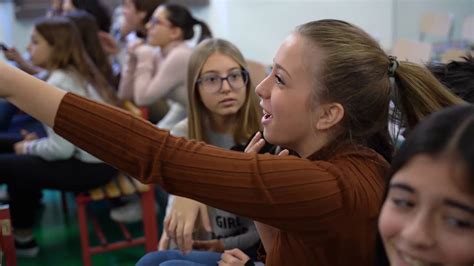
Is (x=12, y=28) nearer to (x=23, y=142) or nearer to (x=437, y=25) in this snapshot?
(x=23, y=142)

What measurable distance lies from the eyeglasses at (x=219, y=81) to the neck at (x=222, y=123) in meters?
0.10

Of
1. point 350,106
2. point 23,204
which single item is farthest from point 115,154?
point 23,204

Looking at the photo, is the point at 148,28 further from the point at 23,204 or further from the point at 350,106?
the point at 350,106

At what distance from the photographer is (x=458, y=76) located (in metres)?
1.41

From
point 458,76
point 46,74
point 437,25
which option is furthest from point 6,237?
point 437,25

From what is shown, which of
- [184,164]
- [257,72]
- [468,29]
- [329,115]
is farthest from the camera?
[468,29]

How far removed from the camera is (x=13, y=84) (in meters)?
0.86

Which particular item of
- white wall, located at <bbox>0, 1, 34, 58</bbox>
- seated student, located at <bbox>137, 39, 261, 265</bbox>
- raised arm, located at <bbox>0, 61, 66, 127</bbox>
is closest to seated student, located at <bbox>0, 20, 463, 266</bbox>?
raised arm, located at <bbox>0, 61, 66, 127</bbox>

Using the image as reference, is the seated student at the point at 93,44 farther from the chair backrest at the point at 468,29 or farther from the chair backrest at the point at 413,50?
the chair backrest at the point at 468,29

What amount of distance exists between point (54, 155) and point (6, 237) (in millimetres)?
1008

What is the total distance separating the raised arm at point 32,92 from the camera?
0.85 m

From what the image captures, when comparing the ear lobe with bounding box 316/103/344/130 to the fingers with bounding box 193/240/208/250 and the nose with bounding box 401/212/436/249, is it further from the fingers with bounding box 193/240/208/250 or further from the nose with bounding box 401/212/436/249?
the fingers with bounding box 193/240/208/250

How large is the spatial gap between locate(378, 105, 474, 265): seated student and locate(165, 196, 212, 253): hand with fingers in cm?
68

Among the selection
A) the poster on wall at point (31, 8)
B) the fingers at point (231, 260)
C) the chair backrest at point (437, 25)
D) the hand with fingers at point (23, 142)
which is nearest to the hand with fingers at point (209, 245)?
the fingers at point (231, 260)
